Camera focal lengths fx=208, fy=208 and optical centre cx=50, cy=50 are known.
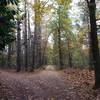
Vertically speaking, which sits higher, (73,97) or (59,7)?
(59,7)

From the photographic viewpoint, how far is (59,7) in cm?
2855

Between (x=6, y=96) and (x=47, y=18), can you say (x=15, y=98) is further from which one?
(x=47, y=18)

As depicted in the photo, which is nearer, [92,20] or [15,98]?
[15,98]

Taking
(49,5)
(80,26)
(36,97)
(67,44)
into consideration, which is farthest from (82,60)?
(36,97)

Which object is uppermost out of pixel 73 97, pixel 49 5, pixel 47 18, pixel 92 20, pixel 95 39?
pixel 47 18

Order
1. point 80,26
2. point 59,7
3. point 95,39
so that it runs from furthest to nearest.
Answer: point 80,26 → point 59,7 → point 95,39

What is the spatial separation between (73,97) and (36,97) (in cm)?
195

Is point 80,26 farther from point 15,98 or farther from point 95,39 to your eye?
point 15,98

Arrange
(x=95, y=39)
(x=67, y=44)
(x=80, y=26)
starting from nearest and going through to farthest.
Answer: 1. (x=95, y=39)
2. (x=80, y=26)
3. (x=67, y=44)

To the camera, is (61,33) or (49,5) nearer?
(49,5)

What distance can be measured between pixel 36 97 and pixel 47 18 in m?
25.1

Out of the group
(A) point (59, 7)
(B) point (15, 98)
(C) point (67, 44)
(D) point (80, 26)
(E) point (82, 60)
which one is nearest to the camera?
(B) point (15, 98)

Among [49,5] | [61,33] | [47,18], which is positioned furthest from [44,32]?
[49,5]

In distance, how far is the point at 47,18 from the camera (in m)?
34.9
